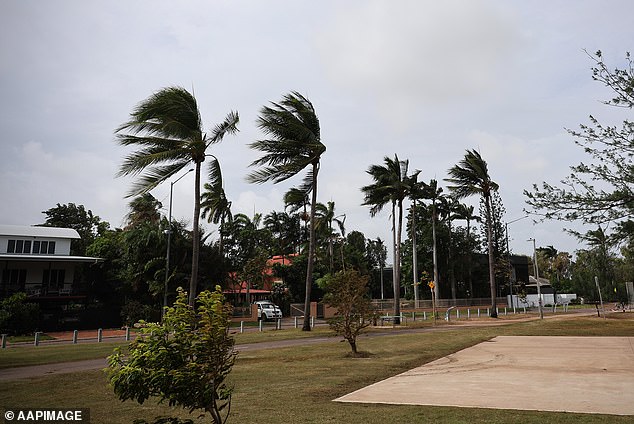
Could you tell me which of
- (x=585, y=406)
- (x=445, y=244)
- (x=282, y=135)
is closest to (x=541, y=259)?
(x=445, y=244)

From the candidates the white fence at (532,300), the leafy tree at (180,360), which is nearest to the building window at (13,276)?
the leafy tree at (180,360)

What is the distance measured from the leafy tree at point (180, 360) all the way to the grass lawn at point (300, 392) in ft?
8.94

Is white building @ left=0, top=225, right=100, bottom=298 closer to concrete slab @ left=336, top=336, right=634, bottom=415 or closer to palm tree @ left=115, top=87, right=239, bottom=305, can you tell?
palm tree @ left=115, top=87, right=239, bottom=305

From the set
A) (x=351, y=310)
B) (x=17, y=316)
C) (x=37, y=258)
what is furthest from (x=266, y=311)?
(x=351, y=310)

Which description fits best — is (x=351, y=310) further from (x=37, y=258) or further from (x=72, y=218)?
(x=72, y=218)

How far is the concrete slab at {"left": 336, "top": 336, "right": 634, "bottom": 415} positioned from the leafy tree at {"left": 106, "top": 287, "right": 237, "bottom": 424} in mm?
4535

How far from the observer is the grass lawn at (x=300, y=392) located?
749 centimetres

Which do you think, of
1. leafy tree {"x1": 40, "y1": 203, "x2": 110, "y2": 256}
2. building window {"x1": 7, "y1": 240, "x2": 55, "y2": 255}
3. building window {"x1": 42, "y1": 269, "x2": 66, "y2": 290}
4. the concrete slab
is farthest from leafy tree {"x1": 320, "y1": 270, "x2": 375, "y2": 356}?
leafy tree {"x1": 40, "y1": 203, "x2": 110, "y2": 256}

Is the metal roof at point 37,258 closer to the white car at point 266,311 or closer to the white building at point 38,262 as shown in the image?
the white building at point 38,262

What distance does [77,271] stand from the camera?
43.8 meters

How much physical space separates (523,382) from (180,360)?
8401mm

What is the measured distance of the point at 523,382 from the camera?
10.6 m

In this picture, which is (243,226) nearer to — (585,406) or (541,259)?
(585,406)

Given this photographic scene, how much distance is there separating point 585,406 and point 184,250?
36791 mm
